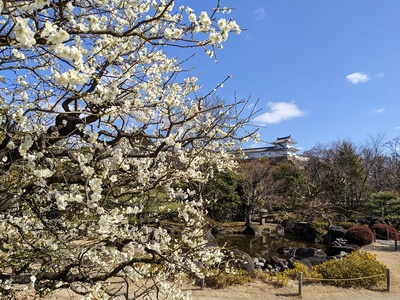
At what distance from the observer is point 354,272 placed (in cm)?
925

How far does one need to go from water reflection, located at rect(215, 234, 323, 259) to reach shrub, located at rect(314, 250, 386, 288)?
179 inches

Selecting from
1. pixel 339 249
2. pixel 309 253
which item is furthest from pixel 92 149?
pixel 339 249

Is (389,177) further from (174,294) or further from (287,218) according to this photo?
(174,294)

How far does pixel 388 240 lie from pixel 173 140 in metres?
16.7

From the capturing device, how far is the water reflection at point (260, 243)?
49.2 feet

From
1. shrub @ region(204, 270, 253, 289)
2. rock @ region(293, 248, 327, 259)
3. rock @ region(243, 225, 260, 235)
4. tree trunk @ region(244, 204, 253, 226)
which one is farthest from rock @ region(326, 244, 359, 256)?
tree trunk @ region(244, 204, 253, 226)

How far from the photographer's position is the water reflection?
590 inches

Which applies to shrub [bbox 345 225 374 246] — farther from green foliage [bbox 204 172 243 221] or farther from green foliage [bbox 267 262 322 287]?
green foliage [bbox 204 172 243 221]

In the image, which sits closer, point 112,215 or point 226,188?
point 112,215

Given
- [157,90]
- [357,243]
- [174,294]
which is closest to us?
[174,294]

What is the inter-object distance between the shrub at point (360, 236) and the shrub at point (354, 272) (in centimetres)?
534

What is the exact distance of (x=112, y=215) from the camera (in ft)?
8.28

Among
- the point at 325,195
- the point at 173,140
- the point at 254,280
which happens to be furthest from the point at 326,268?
the point at 325,195

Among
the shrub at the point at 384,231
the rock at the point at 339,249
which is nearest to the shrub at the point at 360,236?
the rock at the point at 339,249
